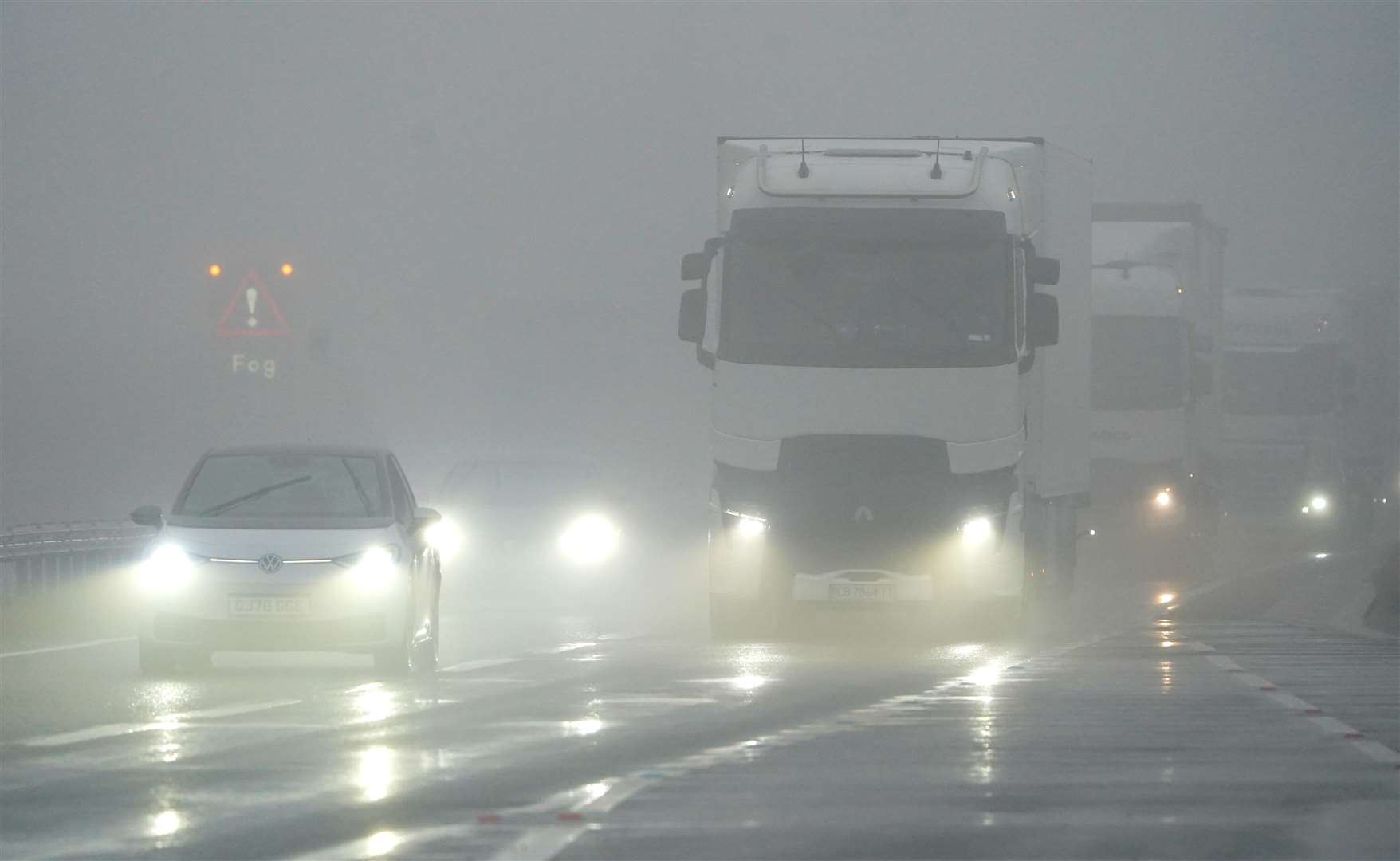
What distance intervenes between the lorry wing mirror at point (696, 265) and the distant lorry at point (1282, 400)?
23019 mm

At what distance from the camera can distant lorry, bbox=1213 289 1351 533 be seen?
41.8m

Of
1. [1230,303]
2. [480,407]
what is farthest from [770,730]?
[480,407]

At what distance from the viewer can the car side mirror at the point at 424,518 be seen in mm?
16688

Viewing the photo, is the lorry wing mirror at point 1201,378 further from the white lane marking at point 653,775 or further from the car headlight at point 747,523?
the white lane marking at point 653,775

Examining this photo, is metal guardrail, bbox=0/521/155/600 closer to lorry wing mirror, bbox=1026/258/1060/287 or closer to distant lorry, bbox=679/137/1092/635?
distant lorry, bbox=679/137/1092/635

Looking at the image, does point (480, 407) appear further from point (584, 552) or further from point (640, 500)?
point (584, 552)

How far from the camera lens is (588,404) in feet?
216

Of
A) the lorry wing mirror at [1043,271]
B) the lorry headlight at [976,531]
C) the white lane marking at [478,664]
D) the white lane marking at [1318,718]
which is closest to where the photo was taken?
the white lane marking at [1318,718]

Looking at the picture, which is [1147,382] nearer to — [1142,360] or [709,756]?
[1142,360]

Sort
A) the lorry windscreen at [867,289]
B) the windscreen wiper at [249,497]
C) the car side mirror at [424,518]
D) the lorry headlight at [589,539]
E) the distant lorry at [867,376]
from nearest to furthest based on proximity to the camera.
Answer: the windscreen wiper at [249,497] < the car side mirror at [424,518] < the distant lorry at [867,376] < the lorry windscreen at [867,289] < the lorry headlight at [589,539]

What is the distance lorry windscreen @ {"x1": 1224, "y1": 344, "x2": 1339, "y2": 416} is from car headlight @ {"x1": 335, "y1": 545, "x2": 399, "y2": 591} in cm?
2801

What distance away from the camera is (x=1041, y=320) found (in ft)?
65.6

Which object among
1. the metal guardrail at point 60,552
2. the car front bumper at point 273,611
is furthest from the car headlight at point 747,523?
the metal guardrail at point 60,552

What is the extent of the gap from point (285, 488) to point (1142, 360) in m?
19.2
